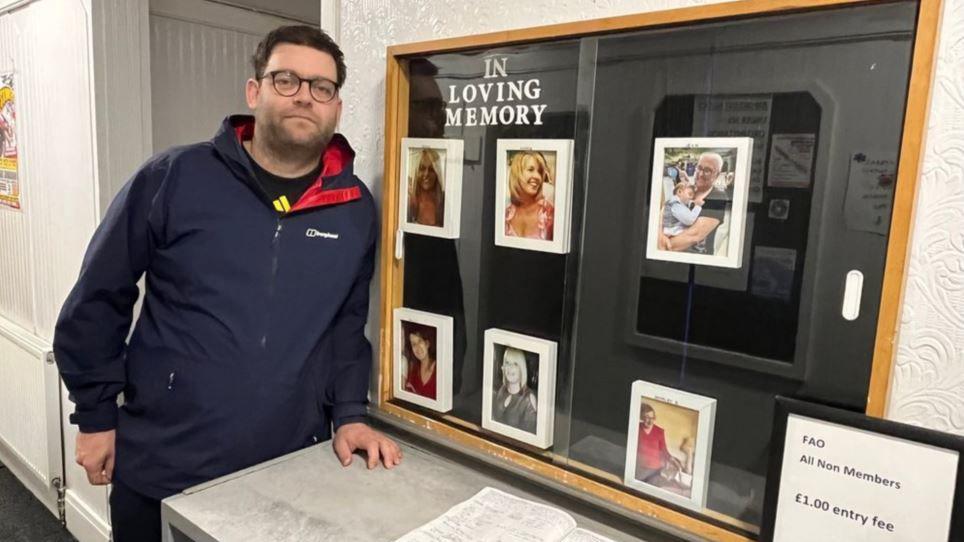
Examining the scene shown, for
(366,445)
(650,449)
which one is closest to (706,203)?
(650,449)

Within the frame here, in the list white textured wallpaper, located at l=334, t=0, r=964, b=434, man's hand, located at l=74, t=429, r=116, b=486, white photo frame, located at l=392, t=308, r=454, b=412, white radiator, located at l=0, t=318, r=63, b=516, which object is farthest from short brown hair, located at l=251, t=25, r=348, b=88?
white radiator, located at l=0, t=318, r=63, b=516

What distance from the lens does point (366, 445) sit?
1.30 m

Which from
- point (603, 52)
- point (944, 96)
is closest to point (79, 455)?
point (603, 52)

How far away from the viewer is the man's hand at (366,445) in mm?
1272

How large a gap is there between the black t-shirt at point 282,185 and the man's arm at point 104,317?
0.21 metres

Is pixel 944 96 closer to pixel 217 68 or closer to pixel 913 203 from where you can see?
pixel 913 203

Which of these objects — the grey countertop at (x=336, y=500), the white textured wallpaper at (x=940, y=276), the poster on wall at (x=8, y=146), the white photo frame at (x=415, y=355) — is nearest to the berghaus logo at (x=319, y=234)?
the white photo frame at (x=415, y=355)

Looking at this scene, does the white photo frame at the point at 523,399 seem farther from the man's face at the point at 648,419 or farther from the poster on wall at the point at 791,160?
the poster on wall at the point at 791,160

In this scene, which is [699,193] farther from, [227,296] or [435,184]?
[227,296]

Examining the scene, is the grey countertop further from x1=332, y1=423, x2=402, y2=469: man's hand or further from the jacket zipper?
the jacket zipper

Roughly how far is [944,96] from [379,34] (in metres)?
1.06

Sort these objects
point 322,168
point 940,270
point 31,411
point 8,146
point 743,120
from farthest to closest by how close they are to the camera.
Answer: point 8,146 < point 31,411 < point 322,168 < point 743,120 < point 940,270

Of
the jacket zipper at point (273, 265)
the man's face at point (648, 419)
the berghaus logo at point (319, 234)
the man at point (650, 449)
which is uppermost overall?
the berghaus logo at point (319, 234)

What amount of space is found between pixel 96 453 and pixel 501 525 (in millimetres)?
937
